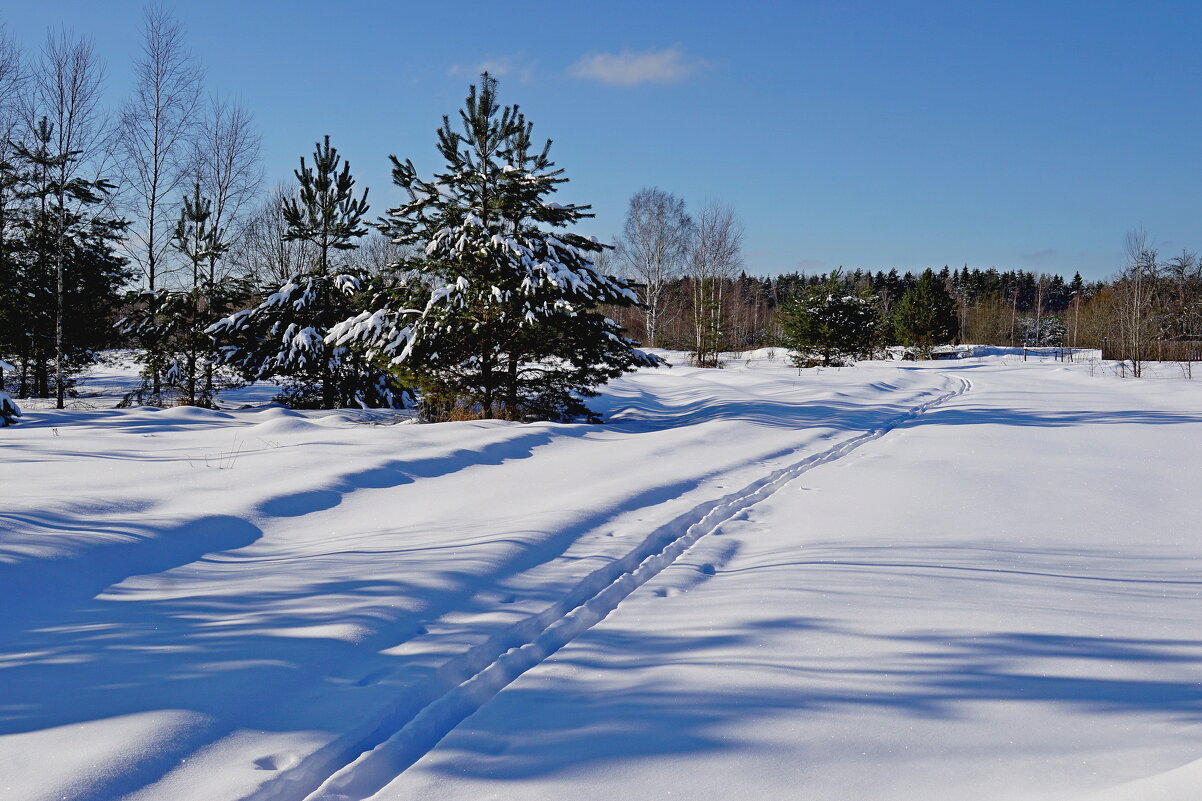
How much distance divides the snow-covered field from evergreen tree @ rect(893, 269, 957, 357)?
42.0m

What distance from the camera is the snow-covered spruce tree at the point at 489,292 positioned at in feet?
36.0

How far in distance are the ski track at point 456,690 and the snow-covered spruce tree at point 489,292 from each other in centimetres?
650

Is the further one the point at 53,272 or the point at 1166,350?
the point at 1166,350

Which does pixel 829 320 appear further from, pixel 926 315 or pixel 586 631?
pixel 586 631

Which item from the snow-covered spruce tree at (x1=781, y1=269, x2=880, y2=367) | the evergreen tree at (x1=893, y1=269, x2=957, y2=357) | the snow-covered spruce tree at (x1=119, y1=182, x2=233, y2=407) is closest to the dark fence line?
the evergreen tree at (x1=893, y1=269, x2=957, y2=357)

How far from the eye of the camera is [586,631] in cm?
360

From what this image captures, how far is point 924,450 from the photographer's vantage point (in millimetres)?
9320

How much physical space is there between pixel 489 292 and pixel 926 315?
42.3 m

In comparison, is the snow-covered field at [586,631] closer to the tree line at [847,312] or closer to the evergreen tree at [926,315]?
the tree line at [847,312]

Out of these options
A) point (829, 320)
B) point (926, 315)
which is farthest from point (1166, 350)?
point (829, 320)

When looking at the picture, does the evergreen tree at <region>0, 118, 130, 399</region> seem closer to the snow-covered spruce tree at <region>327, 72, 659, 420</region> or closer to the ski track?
the snow-covered spruce tree at <region>327, 72, 659, 420</region>

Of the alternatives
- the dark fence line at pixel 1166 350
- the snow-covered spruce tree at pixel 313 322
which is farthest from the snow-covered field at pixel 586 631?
the dark fence line at pixel 1166 350

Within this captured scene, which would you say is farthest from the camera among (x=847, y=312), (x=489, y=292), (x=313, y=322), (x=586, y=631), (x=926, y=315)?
(x=926, y=315)

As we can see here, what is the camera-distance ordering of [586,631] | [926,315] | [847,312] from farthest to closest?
[926,315], [847,312], [586,631]
